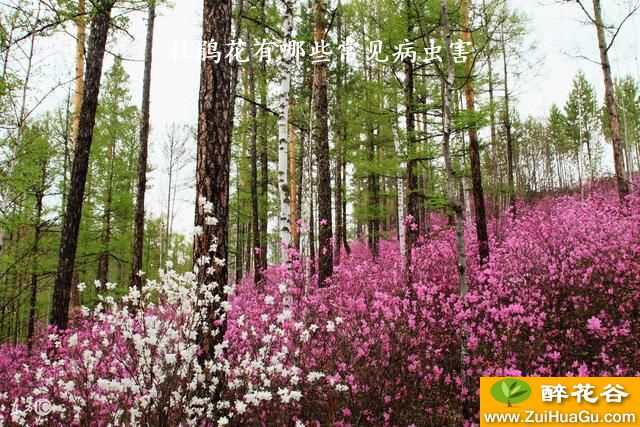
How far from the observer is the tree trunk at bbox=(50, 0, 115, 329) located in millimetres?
7051

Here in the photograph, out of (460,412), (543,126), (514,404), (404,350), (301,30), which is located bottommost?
(460,412)

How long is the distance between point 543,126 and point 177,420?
4640 cm

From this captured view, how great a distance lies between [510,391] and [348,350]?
5.42 feet

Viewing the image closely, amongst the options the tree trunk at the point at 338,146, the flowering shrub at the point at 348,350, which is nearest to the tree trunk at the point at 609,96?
the flowering shrub at the point at 348,350

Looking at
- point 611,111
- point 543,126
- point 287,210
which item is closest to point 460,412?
point 287,210

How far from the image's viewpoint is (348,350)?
4.48 m

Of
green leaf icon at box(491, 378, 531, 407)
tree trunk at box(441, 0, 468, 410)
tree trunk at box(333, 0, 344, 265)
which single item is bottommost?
green leaf icon at box(491, 378, 531, 407)

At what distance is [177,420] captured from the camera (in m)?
2.86

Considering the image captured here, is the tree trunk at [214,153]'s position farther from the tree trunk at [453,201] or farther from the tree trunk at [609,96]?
the tree trunk at [609,96]

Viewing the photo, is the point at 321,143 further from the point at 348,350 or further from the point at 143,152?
the point at 348,350

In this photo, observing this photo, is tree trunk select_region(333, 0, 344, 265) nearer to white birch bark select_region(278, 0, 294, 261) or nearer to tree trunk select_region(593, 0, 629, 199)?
white birch bark select_region(278, 0, 294, 261)

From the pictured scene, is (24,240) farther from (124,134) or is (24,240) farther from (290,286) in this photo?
(290,286)

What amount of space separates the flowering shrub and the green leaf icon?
0.68 ft

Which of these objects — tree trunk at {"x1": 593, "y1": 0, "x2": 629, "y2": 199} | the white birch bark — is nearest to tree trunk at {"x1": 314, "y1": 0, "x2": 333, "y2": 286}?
the white birch bark
